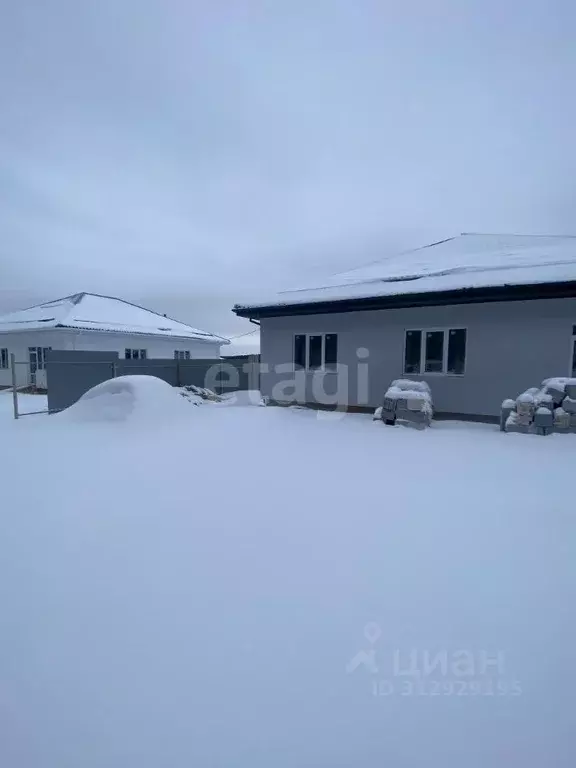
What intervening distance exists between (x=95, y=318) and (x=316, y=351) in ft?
45.3

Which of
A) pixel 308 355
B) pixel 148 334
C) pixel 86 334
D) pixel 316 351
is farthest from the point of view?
pixel 148 334

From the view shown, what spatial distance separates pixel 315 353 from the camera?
35.3 feet

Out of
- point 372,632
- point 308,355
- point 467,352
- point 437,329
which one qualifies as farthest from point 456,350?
point 372,632

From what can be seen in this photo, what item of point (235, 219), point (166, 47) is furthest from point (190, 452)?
point (235, 219)

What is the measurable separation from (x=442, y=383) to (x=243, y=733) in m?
8.60

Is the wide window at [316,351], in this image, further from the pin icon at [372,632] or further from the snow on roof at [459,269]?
the pin icon at [372,632]

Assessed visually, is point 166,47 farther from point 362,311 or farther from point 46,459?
point 46,459

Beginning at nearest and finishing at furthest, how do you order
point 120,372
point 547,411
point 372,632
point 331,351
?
point 372,632
point 547,411
point 331,351
point 120,372

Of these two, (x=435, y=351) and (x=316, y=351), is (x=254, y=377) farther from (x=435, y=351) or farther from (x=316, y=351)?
(x=435, y=351)

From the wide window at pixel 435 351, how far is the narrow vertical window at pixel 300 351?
2.99m

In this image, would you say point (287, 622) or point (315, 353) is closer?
point (287, 622)

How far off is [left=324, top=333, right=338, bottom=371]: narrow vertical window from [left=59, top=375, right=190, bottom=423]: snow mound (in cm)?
417

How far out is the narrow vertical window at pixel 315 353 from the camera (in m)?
10.7

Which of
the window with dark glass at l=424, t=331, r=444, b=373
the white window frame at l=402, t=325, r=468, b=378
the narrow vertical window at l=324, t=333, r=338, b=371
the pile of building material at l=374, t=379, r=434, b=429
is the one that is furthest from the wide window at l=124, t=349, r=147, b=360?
the window with dark glass at l=424, t=331, r=444, b=373
